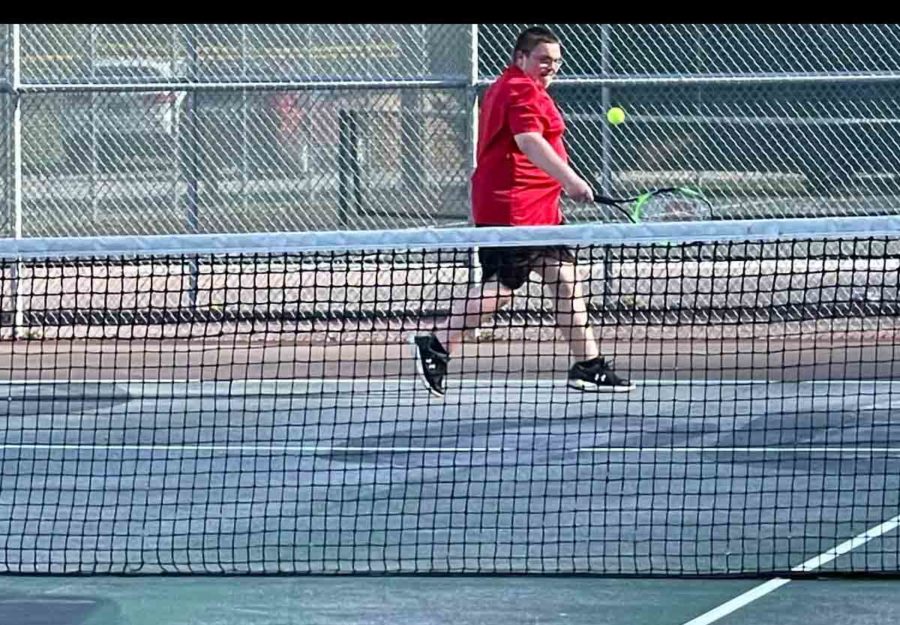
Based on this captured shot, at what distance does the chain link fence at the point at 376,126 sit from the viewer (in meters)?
11.3

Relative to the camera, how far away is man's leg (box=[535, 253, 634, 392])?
27.4ft

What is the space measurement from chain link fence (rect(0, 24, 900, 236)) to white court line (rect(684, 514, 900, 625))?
5491 mm

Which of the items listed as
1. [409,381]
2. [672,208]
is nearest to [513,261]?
[409,381]

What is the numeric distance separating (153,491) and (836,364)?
4178 millimetres

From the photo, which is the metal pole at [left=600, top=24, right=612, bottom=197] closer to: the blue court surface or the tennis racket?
the tennis racket

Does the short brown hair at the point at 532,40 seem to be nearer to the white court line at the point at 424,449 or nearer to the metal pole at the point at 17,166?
the white court line at the point at 424,449

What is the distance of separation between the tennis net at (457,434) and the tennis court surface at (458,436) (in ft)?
0.06

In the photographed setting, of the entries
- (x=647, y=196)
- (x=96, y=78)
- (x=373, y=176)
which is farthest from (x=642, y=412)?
(x=96, y=78)

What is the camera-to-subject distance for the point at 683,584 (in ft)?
17.3

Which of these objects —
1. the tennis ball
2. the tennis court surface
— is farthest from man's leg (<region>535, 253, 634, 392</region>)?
the tennis ball

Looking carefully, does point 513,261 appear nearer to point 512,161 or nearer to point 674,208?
point 512,161

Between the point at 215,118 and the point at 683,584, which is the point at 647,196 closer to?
the point at 215,118

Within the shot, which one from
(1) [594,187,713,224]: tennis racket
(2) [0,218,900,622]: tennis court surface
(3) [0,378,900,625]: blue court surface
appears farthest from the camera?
(1) [594,187,713,224]: tennis racket

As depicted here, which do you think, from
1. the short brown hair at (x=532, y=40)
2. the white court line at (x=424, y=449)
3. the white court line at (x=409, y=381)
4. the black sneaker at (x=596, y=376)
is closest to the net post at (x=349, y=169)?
the white court line at (x=409, y=381)
